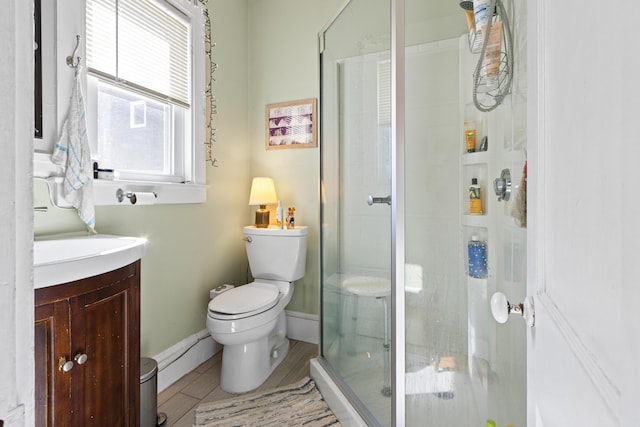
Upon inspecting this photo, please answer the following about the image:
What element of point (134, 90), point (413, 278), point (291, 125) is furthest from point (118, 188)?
point (413, 278)

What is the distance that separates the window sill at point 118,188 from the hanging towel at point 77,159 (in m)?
0.03

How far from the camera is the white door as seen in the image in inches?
8.8

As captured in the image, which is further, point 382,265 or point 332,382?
point 332,382

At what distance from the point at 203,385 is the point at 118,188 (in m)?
1.16

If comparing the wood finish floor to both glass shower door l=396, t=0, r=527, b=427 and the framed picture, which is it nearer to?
glass shower door l=396, t=0, r=527, b=427

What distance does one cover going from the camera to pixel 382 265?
142 cm

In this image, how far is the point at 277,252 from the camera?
6.94 feet

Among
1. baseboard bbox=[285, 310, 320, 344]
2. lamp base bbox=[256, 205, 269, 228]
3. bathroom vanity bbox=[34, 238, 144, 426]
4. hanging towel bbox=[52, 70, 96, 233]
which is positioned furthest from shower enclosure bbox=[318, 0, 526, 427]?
hanging towel bbox=[52, 70, 96, 233]

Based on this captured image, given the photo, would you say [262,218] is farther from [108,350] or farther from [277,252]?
[108,350]

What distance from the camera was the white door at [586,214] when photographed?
224 mm

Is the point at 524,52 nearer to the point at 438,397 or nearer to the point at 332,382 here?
the point at 438,397

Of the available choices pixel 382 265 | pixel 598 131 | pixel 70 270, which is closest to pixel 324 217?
pixel 382 265

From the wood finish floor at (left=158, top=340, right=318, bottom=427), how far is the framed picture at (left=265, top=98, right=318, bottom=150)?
1.48 m

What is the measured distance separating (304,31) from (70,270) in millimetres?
2166
